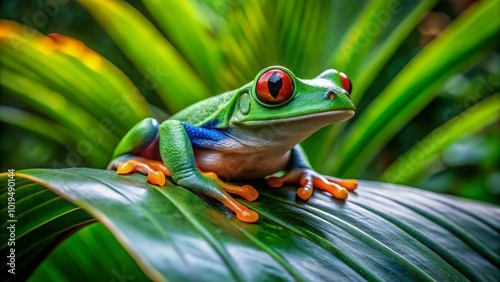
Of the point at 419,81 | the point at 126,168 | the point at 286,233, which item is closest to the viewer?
the point at 286,233

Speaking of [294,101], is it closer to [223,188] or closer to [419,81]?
[223,188]

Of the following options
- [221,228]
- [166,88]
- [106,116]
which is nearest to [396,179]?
[166,88]

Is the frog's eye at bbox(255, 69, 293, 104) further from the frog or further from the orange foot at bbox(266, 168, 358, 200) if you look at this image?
the orange foot at bbox(266, 168, 358, 200)

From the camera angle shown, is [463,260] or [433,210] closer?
[463,260]

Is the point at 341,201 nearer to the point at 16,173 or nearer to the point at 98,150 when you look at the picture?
the point at 16,173

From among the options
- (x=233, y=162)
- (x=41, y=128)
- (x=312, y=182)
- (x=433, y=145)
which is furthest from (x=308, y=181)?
(x=41, y=128)

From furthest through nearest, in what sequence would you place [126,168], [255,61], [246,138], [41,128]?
1. [41,128]
2. [255,61]
3. [246,138]
4. [126,168]

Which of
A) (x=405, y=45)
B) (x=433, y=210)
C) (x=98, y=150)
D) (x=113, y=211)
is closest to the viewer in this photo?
(x=113, y=211)
